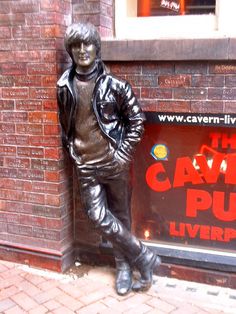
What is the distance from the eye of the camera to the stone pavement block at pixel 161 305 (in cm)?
342

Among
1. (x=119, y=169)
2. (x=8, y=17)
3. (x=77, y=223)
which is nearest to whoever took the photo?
(x=119, y=169)

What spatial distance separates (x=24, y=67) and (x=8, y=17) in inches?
17.6

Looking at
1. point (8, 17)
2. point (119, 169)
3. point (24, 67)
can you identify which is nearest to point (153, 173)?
point (119, 169)

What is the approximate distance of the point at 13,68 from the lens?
12.8ft

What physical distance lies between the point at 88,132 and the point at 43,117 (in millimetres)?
561

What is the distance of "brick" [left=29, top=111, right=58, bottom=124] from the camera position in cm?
383

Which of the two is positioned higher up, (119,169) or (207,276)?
(119,169)

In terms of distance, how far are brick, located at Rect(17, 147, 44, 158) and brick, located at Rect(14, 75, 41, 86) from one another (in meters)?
0.57

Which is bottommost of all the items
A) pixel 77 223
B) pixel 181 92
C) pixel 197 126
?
pixel 77 223

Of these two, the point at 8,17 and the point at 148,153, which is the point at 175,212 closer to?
the point at 148,153

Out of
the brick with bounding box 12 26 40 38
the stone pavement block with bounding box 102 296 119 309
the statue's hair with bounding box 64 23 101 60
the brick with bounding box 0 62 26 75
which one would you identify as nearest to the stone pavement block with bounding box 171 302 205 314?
the stone pavement block with bounding box 102 296 119 309

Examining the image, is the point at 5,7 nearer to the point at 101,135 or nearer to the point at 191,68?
the point at 101,135

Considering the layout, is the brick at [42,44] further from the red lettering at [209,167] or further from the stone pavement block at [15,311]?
the stone pavement block at [15,311]

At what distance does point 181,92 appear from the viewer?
11.9ft
